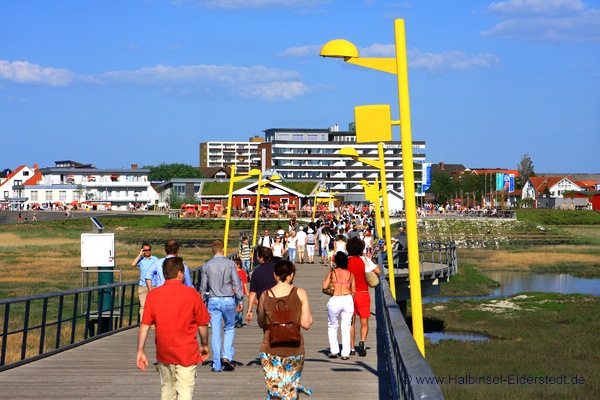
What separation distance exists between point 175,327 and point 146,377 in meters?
5.18

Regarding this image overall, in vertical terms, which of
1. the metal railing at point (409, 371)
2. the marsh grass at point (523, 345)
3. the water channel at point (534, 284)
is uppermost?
the water channel at point (534, 284)

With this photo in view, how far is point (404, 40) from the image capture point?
10875 mm

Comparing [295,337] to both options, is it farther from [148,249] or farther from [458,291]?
[458,291]

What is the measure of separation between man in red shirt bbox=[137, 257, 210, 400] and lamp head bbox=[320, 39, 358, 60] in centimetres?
355

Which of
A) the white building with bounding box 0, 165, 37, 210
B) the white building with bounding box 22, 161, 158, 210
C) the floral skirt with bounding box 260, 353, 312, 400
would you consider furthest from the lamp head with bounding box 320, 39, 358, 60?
the white building with bounding box 0, 165, 37, 210

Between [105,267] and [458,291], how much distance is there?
32.6m

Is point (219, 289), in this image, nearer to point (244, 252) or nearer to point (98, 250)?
point (98, 250)

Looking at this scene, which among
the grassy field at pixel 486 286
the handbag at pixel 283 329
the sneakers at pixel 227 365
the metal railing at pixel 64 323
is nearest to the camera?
the handbag at pixel 283 329

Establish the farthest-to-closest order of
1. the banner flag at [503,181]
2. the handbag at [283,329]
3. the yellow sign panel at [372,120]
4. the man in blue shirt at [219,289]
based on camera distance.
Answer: the banner flag at [503,181] → the man in blue shirt at [219,289] → the yellow sign panel at [372,120] → the handbag at [283,329]

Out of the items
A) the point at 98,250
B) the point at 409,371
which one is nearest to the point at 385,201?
the point at 98,250

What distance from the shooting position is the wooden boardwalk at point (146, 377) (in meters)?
12.1

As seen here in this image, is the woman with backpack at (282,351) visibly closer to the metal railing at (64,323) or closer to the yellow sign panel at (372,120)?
the yellow sign panel at (372,120)

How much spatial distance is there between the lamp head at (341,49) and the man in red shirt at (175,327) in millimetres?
3547

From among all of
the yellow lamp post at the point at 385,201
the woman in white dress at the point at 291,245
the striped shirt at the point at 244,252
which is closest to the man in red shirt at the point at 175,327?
the yellow lamp post at the point at 385,201
